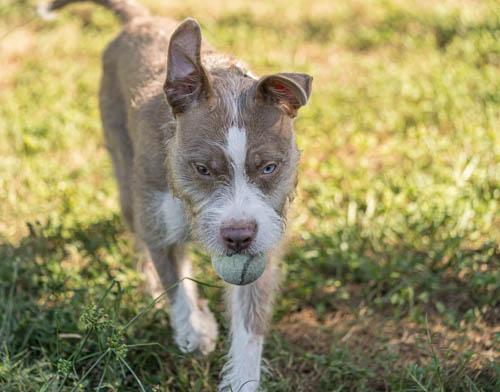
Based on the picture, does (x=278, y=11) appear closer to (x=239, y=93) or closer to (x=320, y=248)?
(x=320, y=248)

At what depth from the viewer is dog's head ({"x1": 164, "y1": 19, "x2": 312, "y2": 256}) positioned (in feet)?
11.6

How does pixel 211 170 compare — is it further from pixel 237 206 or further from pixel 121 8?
pixel 121 8

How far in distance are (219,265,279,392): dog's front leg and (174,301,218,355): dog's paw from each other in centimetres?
24

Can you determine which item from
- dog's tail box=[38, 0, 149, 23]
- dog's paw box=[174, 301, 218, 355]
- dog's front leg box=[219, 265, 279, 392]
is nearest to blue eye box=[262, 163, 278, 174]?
dog's front leg box=[219, 265, 279, 392]

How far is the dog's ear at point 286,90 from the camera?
3525mm

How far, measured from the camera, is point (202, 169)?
12.1 feet

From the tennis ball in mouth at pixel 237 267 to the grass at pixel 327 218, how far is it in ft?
1.84

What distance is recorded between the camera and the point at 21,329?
435 centimetres

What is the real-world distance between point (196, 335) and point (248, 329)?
1.26 ft

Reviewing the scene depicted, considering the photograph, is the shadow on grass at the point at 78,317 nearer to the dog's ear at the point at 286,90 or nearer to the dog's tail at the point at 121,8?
the dog's ear at the point at 286,90

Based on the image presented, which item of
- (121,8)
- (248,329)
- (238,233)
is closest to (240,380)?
(248,329)

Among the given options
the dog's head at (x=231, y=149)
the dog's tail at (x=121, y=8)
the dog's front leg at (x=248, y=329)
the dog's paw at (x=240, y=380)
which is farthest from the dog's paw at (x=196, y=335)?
the dog's tail at (x=121, y=8)

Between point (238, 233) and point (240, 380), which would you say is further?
point (240, 380)

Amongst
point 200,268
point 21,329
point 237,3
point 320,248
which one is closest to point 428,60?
point 237,3
